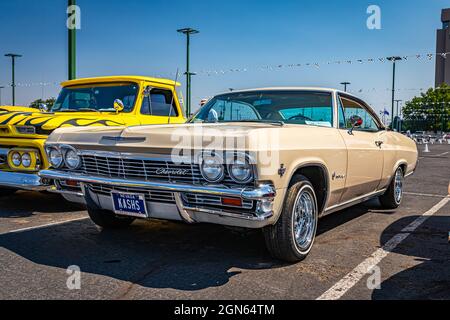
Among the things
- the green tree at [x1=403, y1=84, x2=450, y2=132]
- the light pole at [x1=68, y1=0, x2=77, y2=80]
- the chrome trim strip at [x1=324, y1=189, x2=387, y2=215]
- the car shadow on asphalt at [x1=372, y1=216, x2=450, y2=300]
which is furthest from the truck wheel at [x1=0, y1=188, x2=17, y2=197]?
the green tree at [x1=403, y1=84, x2=450, y2=132]

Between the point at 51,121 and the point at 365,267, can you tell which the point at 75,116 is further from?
the point at 365,267

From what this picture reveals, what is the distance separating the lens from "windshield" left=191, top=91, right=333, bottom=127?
4594 millimetres

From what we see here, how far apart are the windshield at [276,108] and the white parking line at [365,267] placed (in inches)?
51.3

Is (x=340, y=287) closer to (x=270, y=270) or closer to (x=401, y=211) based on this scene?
(x=270, y=270)

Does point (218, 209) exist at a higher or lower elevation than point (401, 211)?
higher

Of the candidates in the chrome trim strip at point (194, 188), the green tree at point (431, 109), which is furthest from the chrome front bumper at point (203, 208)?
the green tree at point (431, 109)

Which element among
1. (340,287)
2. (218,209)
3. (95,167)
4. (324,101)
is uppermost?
(324,101)

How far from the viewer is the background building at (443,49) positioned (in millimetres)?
74500

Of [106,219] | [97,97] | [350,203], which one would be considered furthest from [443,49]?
[106,219]

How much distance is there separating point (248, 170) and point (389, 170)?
124 inches

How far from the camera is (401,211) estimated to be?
617 centimetres

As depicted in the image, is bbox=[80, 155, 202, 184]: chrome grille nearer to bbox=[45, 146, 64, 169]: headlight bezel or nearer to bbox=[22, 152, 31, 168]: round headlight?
bbox=[45, 146, 64, 169]: headlight bezel

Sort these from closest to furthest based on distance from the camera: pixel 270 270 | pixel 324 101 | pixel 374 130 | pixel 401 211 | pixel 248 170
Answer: pixel 248 170, pixel 270 270, pixel 324 101, pixel 374 130, pixel 401 211

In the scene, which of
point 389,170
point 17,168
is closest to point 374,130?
point 389,170
